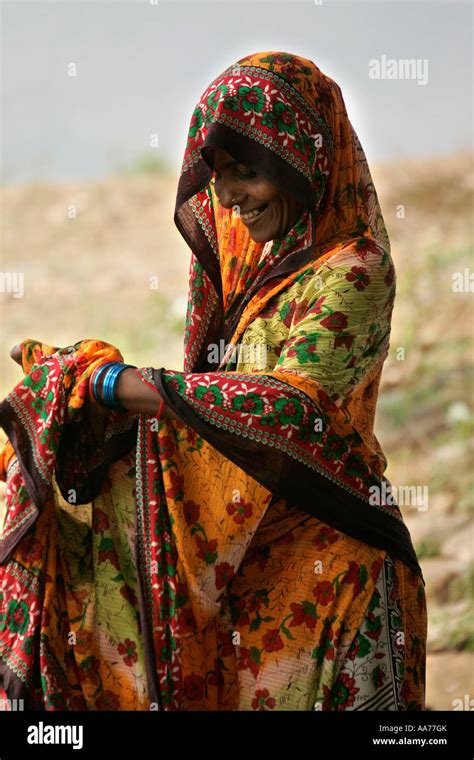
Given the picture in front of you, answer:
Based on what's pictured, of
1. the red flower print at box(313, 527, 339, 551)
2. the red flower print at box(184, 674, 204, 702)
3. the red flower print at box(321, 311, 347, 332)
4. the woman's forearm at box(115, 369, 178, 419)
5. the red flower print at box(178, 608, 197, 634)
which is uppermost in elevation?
the red flower print at box(321, 311, 347, 332)

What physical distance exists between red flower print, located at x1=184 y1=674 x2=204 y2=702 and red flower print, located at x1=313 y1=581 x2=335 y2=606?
262 mm

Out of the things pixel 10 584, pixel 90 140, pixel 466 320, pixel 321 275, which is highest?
pixel 90 140

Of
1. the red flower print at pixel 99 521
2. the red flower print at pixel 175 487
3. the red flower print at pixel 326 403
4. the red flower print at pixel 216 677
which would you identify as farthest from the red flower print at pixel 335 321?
the red flower print at pixel 216 677

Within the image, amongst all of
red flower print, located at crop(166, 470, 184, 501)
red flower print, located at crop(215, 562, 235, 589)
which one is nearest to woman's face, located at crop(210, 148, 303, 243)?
red flower print, located at crop(166, 470, 184, 501)

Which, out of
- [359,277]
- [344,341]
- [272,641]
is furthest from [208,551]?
[359,277]

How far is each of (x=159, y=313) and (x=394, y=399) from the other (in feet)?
5.37

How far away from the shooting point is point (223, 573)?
2.27 meters

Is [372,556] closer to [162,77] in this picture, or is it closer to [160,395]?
[160,395]

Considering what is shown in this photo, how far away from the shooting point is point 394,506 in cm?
242

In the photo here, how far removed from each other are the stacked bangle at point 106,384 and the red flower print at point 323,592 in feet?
1.62

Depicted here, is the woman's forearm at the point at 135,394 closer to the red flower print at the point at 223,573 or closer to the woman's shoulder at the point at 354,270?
the red flower print at the point at 223,573

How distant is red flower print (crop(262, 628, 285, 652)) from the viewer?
2.30 meters

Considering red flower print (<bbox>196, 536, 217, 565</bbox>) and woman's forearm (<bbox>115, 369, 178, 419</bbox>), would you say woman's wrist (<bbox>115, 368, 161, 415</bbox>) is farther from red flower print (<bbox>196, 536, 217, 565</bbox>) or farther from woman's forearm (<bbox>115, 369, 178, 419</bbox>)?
red flower print (<bbox>196, 536, 217, 565</bbox>)

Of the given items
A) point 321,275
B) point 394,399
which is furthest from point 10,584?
point 394,399
